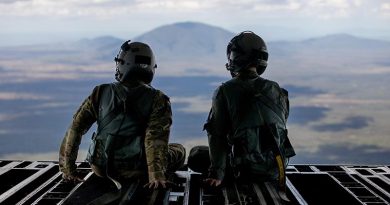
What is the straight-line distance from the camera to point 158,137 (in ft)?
14.3

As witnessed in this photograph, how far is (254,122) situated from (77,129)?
146 cm

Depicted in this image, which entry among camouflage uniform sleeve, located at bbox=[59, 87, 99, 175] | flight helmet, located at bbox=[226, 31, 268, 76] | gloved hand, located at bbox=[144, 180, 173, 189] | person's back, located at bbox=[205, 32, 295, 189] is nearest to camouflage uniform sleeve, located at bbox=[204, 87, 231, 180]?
person's back, located at bbox=[205, 32, 295, 189]

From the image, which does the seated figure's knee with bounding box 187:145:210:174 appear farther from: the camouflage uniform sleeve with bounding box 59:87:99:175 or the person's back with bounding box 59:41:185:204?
the camouflage uniform sleeve with bounding box 59:87:99:175

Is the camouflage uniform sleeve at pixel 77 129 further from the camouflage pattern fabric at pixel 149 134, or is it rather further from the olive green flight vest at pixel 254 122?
the olive green flight vest at pixel 254 122

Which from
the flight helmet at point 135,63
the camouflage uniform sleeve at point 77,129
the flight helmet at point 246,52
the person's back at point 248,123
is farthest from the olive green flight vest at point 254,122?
the camouflage uniform sleeve at point 77,129

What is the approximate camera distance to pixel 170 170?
500 cm

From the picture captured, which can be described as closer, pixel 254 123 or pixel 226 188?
pixel 254 123

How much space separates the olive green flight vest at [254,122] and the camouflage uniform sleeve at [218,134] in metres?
0.05

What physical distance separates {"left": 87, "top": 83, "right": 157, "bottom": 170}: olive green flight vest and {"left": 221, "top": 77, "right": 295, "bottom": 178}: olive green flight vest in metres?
0.68

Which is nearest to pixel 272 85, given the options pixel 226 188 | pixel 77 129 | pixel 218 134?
pixel 218 134

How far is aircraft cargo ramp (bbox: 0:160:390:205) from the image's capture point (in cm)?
431

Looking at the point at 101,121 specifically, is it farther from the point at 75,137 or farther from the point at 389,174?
the point at 389,174

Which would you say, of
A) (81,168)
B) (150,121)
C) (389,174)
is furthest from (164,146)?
(389,174)

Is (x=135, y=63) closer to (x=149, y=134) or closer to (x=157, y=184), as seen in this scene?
(x=149, y=134)
